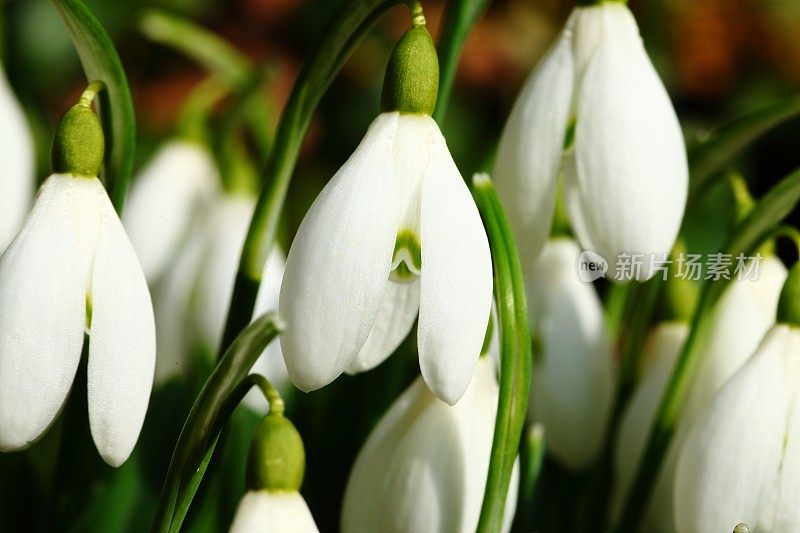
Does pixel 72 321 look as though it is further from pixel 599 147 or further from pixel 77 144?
pixel 599 147

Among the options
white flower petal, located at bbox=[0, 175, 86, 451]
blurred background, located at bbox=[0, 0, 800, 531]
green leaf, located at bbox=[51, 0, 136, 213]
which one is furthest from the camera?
blurred background, located at bbox=[0, 0, 800, 531]

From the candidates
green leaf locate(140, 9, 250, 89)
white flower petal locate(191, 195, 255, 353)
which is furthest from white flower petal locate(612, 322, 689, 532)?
green leaf locate(140, 9, 250, 89)

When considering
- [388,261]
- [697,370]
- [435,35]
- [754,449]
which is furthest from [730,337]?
[435,35]

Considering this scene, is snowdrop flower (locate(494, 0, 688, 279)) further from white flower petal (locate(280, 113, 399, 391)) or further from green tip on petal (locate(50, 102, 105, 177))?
green tip on petal (locate(50, 102, 105, 177))

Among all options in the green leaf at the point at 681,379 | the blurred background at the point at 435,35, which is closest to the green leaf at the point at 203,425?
the green leaf at the point at 681,379

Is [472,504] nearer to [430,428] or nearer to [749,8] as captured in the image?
[430,428]

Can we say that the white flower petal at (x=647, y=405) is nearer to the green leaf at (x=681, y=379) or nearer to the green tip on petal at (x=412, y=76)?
the green leaf at (x=681, y=379)

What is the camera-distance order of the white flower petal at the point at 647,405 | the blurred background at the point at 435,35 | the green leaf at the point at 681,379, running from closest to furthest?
the green leaf at the point at 681,379 < the white flower petal at the point at 647,405 < the blurred background at the point at 435,35
